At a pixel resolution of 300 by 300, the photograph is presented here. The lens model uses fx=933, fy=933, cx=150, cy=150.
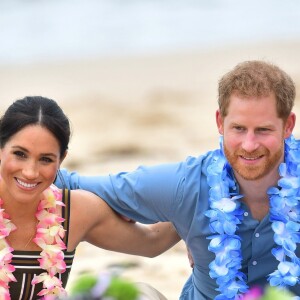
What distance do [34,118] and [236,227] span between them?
1.04 metres

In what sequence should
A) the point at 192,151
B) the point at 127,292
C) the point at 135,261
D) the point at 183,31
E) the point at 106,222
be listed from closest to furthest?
the point at 127,292 < the point at 106,222 < the point at 135,261 < the point at 192,151 < the point at 183,31

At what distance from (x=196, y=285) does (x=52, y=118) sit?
1143mm

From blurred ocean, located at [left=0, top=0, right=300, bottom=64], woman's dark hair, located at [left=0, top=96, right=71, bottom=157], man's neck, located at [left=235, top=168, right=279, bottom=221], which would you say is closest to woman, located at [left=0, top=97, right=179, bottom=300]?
woman's dark hair, located at [left=0, top=96, right=71, bottom=157]

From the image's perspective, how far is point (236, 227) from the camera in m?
4.28

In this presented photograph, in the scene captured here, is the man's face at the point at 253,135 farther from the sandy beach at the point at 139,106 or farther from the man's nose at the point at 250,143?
the sandy beach at the point at 139,106

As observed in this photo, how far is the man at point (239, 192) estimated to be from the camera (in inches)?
164

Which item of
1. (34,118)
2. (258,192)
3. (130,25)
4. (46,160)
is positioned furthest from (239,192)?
(130,25)

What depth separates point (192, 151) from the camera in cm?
1095

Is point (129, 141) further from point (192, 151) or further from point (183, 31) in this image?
point (183, 31)

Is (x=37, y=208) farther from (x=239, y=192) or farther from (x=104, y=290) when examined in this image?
(x=104, y=290)

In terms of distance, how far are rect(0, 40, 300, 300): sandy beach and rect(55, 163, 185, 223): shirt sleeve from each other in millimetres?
1456

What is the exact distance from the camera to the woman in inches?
162

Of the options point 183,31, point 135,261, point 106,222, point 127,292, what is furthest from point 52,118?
point 183,31

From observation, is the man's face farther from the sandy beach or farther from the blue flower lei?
the sandy beach
